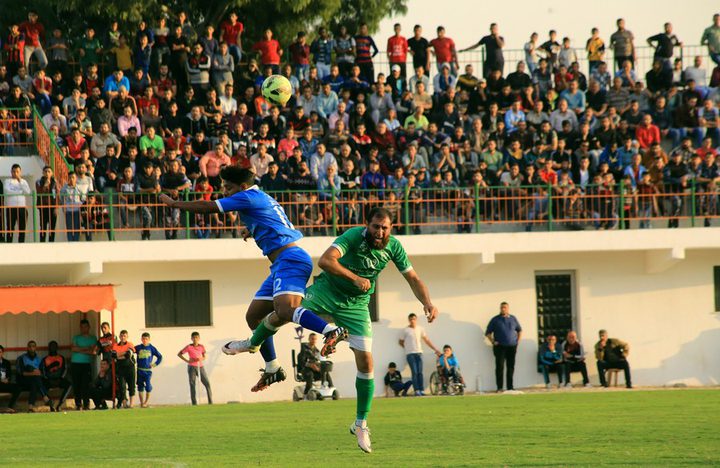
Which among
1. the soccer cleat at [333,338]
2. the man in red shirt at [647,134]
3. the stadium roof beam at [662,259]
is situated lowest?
the soccer cleat at [333,338]

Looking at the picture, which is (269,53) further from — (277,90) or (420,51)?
(277,90)

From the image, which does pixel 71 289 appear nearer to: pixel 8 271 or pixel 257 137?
pixel 8 271

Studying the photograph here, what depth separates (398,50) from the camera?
2912cm

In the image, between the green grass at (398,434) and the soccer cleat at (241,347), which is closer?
the green grass at (398,434)

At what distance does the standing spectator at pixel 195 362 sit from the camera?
2634cm

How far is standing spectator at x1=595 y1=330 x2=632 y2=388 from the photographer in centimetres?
2791

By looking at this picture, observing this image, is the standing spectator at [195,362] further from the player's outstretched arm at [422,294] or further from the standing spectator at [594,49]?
the player's outstretched arm at [422,294]

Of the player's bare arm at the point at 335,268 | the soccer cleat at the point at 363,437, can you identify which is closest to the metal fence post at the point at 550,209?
the soccer cleat at the point at 363,437

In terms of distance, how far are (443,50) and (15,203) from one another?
1029cm

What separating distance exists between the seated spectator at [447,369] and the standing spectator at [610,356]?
10.4ft

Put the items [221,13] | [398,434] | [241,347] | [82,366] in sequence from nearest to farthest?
[241,347]
[398,434]
[82,366]
[221,13]

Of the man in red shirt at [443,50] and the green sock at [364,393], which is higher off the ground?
the man in red shirt at [443,50]

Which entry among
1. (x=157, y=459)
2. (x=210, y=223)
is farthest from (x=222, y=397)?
(x=157, y=459)

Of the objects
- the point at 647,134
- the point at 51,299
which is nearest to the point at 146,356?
the point at 51,299
